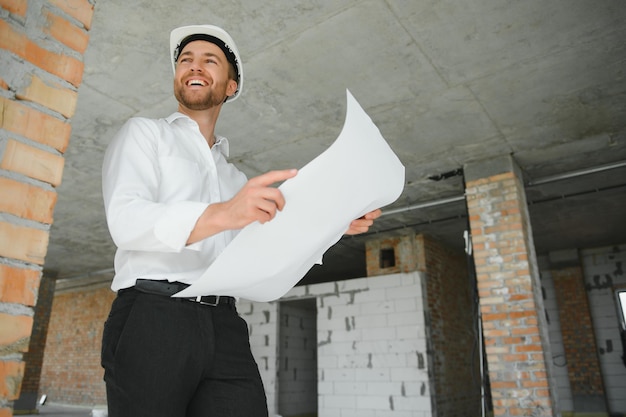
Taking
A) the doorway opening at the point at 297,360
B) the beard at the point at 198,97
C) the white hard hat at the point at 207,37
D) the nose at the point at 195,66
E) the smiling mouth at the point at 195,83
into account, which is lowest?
the doorway opening at the point at 297,360

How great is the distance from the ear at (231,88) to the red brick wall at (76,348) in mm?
10497

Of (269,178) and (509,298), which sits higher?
(509,298)

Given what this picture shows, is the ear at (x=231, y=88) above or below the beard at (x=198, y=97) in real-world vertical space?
above

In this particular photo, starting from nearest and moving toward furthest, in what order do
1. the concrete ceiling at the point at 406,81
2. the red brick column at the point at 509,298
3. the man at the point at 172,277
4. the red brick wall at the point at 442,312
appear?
the man at the point at 172,277 → the concrete ceiling at the point at 406,81 → the red brick column at the point at 509,298 → the red brick wall at the point at 442,312

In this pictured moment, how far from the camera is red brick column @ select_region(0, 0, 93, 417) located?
0.91 meters

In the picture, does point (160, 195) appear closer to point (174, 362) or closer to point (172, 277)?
point (172, 277)

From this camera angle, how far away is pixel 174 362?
0.94 meters

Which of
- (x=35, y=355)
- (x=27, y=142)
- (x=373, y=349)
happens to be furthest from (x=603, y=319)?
(x=35, y=355)

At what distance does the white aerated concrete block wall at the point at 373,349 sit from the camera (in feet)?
20.8

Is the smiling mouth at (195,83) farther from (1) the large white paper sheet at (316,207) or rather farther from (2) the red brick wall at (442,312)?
(2) the red brick wall at (442,312)

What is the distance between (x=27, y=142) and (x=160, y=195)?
30 centimetres

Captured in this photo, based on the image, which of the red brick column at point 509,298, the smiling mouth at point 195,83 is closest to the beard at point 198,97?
the smiling mouth at point 195,83

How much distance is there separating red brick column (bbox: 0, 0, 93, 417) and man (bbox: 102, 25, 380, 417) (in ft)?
0.50

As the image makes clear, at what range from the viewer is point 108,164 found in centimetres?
101
